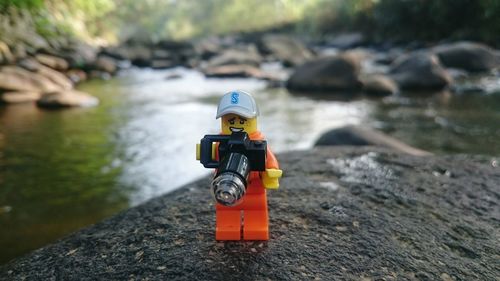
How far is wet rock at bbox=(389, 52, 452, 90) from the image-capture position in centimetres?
1102

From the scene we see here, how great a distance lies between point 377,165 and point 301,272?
179cm

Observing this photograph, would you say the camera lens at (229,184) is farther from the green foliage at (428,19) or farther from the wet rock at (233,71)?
the green foliage at (428,19)

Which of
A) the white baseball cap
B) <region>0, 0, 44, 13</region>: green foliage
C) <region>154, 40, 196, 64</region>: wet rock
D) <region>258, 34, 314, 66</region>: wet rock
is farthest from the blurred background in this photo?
the white baseball cap

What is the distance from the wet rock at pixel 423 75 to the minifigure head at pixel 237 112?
10.5 metres

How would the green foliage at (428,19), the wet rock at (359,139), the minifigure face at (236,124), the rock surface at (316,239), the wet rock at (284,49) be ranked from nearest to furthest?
the rock surface at (316,239)
the minifigure face at (236,124)
the wet rock at (359,139)
the green foliage at (428,19)
the wet rock at (284,49)

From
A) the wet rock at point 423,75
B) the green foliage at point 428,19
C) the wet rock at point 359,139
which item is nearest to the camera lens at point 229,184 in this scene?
the wet rock at point 359,139

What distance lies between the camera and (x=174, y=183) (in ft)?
16.9

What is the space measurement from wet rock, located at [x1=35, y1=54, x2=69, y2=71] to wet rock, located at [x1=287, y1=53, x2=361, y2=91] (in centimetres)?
935

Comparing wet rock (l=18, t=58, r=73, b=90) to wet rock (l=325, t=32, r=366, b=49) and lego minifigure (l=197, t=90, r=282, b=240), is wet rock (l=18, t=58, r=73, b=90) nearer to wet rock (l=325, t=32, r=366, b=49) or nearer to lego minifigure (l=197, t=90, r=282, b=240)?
lego minifigure (l=197, t=90, r=282, b=240)

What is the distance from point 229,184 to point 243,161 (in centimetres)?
19

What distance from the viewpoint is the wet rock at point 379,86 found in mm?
10914

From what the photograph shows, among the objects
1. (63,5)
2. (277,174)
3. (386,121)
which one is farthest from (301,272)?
(386,121)

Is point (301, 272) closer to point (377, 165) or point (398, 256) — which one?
point (398, 256)

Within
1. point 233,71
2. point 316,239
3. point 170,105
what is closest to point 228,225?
point 316,239
